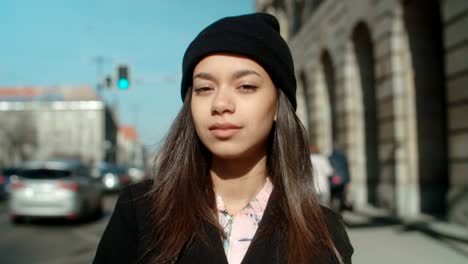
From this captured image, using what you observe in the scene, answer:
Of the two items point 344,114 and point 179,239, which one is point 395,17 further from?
point 179,239

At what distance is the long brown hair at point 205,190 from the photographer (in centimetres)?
188

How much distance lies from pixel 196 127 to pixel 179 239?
41cm

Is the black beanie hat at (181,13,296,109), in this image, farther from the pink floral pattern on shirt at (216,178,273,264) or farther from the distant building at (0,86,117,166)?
the distant building at (0,86,117,166)

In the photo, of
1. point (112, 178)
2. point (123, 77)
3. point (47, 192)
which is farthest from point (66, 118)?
point (47, 192)

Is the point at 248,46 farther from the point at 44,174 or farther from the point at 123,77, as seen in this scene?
the point at 123,77

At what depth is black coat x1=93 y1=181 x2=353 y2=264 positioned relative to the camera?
5.97ft

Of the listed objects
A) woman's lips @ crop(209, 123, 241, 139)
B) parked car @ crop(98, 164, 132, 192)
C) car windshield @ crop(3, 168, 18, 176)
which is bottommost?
parked car @ crop(98, 164, 132, 192)

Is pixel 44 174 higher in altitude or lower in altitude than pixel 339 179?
higher

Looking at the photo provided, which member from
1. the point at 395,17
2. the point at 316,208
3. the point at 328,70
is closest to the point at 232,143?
the point at 316,208

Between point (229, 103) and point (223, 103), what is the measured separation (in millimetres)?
24

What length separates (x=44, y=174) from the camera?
44.1ft

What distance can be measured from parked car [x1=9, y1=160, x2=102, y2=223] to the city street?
1.26 feet

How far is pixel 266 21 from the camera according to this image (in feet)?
6.91

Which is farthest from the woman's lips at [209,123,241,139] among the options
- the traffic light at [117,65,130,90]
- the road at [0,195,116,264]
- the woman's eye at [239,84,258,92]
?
the traffic light at [117,65,130,90]
